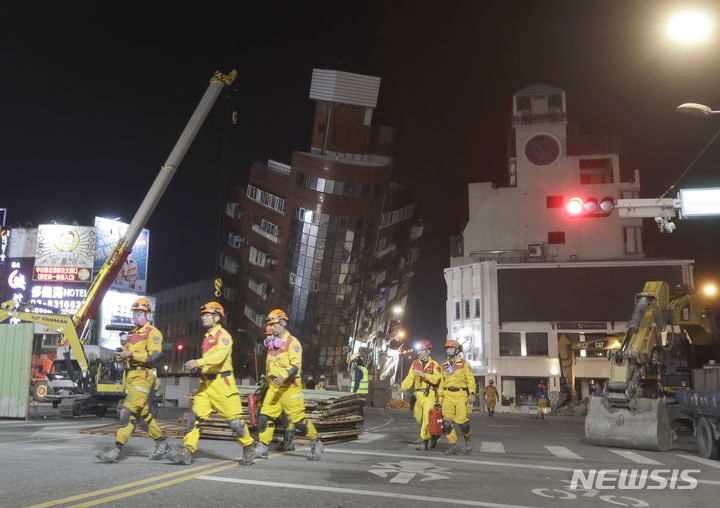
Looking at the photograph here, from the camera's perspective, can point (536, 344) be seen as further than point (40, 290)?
No

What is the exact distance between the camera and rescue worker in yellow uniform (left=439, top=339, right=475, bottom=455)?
39.4 ft

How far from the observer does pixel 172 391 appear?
36.0 m

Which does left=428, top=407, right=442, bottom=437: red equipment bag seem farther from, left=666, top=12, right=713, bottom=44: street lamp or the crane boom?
the crane boom

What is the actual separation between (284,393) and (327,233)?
5775 cm

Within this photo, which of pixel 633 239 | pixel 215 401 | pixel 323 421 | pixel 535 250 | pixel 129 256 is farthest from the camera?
pixel 129 256

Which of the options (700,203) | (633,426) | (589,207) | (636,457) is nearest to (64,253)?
(589,207)

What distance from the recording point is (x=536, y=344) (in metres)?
56.5

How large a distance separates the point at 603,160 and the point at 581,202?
53.8 metres

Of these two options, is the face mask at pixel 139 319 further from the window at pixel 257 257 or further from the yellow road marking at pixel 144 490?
the window at pixel 257 257

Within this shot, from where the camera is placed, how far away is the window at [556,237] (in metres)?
64.2

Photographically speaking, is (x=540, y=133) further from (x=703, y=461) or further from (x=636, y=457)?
(x=703, y=461)

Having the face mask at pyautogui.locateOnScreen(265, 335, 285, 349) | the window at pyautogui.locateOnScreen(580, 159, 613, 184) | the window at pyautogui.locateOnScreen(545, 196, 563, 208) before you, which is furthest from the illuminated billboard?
the face mask at pyautogui.locateOnScreen(265, 335, 285, 349)

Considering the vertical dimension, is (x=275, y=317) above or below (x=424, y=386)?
above

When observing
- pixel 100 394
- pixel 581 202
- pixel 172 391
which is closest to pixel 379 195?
pixel 172 391
